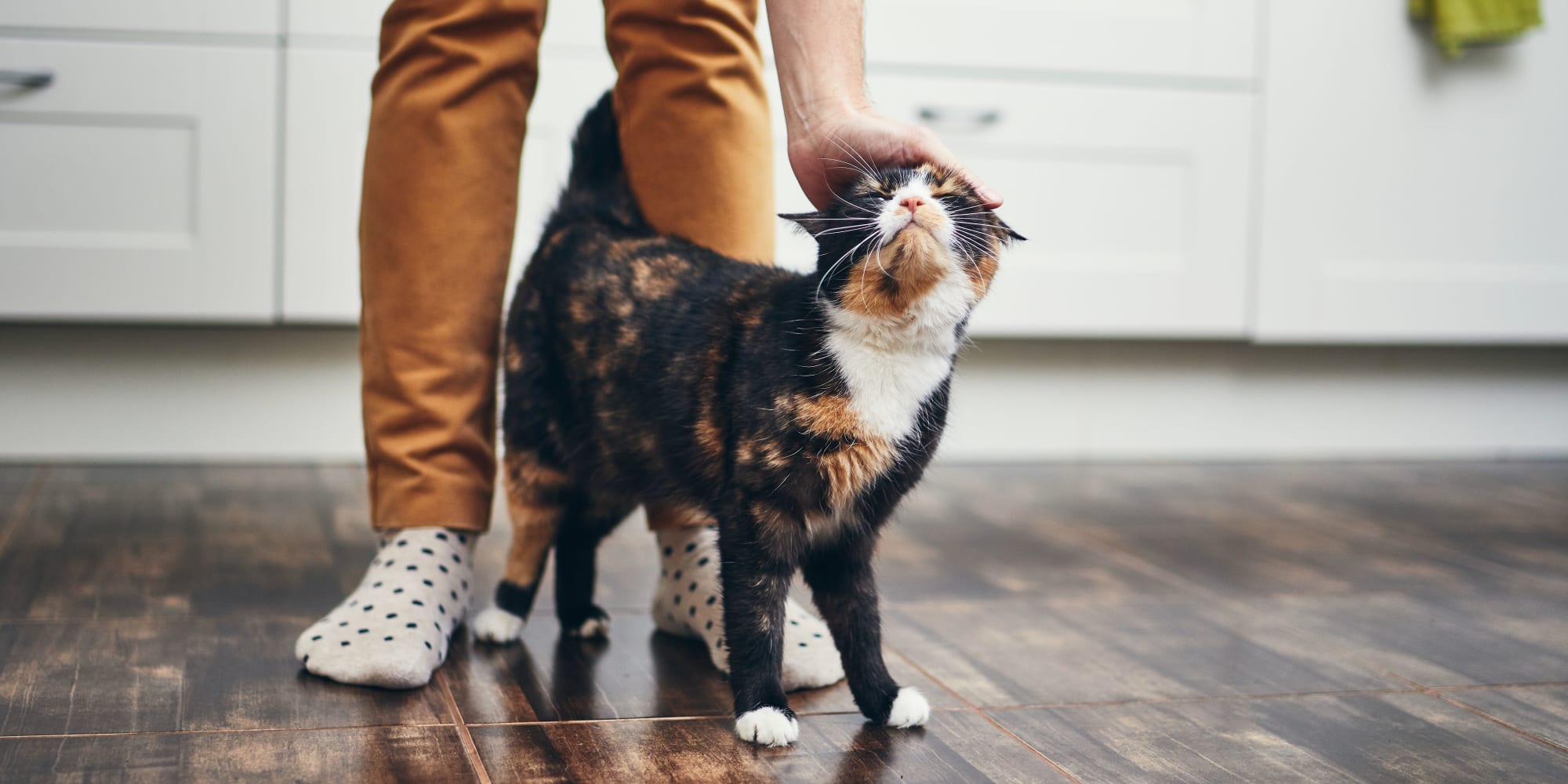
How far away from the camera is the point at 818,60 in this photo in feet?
3.62

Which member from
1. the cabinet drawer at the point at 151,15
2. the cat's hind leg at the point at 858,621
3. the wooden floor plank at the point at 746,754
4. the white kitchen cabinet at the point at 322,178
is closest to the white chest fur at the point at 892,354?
the cat's hind leg at the point at 858,621

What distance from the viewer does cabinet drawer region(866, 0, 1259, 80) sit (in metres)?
2.31

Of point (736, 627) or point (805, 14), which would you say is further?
point (805, 14)

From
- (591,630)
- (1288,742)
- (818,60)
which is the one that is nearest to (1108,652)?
(1288,742)

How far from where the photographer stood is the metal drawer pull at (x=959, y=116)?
2.32m

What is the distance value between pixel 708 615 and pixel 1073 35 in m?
1.50

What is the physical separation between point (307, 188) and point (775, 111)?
0.74 metres

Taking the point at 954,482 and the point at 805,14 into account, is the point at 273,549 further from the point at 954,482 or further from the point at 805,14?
the point at 954,482

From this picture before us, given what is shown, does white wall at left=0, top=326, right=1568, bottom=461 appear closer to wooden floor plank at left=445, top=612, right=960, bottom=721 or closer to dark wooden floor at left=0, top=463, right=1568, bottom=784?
dark wooden floor at left=0, top=463, right=1568, bottom=784

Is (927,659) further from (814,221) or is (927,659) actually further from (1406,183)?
(1406,183)

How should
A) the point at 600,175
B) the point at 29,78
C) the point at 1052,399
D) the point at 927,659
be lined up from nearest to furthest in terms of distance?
the point at 927,659
the point at 600,175
the point at 29,78
the point at 1052,399

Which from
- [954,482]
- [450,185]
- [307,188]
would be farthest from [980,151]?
[450,185]

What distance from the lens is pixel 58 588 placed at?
4.41 feet

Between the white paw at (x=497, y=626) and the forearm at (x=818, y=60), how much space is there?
49 centimetres
